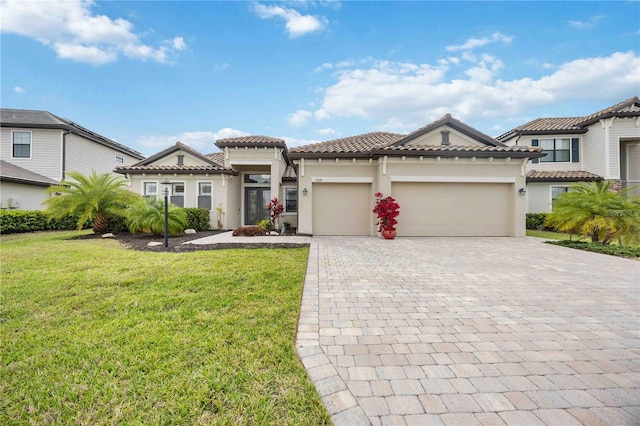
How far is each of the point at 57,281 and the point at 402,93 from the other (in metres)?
18.6

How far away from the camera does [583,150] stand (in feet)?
53.1

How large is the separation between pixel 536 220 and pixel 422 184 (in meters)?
8.68

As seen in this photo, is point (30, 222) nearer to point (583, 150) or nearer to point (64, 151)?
point (64, 151)

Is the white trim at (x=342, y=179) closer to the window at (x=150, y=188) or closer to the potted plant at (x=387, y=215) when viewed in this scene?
the potted plant at (x=387, y=215)

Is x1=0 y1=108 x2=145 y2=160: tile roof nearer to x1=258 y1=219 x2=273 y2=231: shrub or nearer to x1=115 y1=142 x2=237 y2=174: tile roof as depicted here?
x1=115 y1=142 x2=237 y2=174: tile roof

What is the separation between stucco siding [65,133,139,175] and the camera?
15719 mm

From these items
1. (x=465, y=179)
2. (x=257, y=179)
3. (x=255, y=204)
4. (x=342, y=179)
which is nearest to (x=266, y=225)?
(x=342, y=179)

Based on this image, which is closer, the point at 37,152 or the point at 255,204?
the point at 37,152

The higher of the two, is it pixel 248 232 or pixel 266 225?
pixel 266 225

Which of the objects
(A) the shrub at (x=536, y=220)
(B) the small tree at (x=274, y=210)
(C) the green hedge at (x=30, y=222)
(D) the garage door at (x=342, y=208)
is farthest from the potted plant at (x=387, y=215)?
(C) the green hedge at (x=30, y=222)

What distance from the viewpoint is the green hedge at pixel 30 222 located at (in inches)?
413

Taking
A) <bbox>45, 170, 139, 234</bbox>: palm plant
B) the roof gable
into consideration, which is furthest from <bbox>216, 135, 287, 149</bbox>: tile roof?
the roof gable

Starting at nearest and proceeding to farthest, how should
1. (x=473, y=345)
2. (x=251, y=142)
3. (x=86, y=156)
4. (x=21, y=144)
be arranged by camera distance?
(x=473, y=345), (x=251, y=142), (x=21, y=144), (x=86, y=156)

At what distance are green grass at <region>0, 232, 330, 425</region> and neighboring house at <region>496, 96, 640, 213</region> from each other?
1767cm
